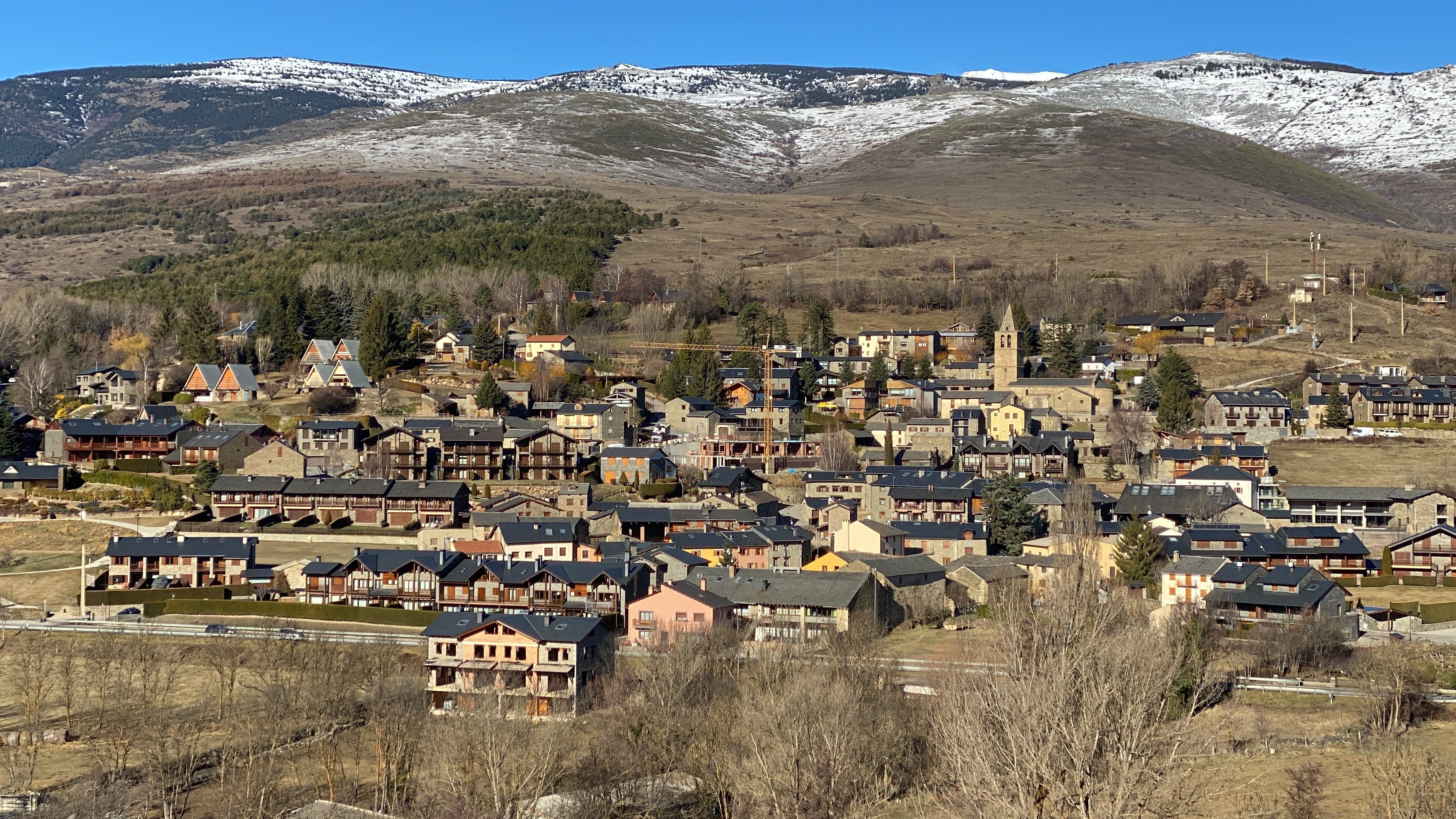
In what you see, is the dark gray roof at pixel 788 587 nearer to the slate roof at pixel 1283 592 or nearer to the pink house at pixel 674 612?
the pink house at pixel 674 612

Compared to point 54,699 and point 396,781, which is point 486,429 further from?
point 396,781

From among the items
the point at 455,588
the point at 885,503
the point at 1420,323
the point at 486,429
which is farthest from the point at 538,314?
the point at 1420,323

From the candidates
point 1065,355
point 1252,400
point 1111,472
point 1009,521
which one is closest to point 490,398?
point 1009,521

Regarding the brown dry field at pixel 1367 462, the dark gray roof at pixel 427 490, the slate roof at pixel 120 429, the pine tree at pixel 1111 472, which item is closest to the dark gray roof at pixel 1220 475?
the brown dry field at pixel 1367 462

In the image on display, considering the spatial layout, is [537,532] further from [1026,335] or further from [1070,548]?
[1026,335]

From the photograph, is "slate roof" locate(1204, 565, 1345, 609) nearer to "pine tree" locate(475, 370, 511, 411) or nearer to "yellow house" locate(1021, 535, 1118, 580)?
"yellow house" locate(1021, 535, 1118, 580)
